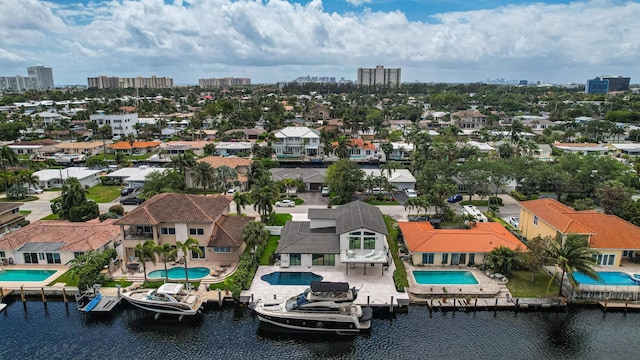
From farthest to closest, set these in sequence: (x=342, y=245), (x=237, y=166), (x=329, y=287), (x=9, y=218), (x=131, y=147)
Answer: (x=131, y=147) < (x=237, y=166) < (x=9, y=218) < (x=342, y=245) < (x=329, y=287)

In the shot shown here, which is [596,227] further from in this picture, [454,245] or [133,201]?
[133,201]

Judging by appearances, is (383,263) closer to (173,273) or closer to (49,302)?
(173,273)

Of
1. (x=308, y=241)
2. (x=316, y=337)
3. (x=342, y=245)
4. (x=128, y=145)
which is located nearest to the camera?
(x=316, y=337)

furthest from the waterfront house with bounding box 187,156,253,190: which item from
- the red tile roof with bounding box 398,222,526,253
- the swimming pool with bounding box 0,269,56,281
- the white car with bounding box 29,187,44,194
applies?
the red tile roof with bounding box 398,222,526,253

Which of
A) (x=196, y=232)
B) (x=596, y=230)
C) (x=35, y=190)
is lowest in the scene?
(x=35, y=190)

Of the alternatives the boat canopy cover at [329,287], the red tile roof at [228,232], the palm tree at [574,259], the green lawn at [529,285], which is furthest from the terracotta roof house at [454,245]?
the red tile roof at [228,232]

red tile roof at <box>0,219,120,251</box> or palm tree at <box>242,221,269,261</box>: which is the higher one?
palm tree at <box>242,221,269,261</box>

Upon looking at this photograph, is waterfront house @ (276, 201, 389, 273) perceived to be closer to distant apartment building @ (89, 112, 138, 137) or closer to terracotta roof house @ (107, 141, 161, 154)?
terracotta roof house @ (107, 141, 161, 154)

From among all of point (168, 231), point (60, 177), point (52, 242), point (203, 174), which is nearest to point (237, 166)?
point (203, 174)
